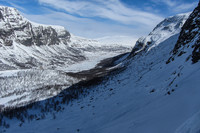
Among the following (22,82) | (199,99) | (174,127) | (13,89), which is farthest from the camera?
(22,82)

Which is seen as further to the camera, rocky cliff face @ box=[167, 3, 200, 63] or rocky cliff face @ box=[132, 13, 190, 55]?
rocky cliff face @ box=[132, 13, 190, 55]

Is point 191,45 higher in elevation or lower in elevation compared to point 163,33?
lower

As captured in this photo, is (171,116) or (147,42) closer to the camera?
(171,116)

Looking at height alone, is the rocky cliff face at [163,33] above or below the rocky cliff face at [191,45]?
above

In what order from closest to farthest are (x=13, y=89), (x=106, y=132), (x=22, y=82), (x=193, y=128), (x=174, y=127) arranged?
(x=193, y=128) → (x=174, y=127) → (x=106, y=132) → (x=13, y=89) → (x=22, y=82)

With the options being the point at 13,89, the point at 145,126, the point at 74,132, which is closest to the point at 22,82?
the point at 13,89

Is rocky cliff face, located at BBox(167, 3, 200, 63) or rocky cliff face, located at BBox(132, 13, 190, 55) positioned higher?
rocky cliff face, located at BBox(132, 13, 190, 55)

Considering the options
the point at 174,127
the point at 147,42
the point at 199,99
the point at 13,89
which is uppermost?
the point at 147,42

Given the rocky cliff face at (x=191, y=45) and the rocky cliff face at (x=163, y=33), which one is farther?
the rocky cliff face at (x=163, y=33)

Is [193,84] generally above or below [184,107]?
above

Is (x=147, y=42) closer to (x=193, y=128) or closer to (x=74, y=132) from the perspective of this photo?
(x=74, y=132)

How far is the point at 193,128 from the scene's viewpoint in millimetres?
4918

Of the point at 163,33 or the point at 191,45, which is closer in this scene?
the point at 191,45

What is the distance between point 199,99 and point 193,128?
2.91 metres
